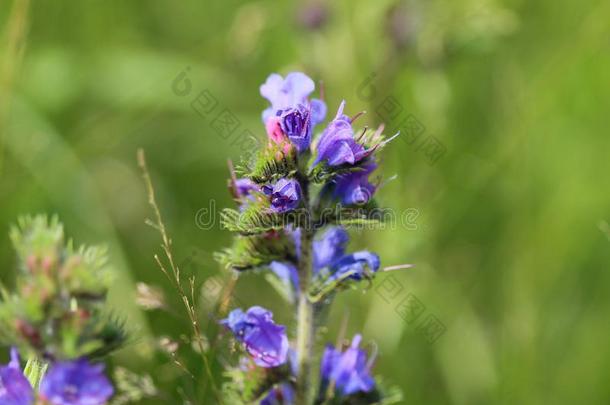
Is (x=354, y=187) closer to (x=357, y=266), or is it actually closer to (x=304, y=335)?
(x=357, y=266)

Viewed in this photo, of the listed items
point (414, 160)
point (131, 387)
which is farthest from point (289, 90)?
point (414, 160)

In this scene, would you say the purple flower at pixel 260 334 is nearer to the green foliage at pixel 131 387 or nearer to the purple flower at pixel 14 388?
the green foliage at pixel 131 387

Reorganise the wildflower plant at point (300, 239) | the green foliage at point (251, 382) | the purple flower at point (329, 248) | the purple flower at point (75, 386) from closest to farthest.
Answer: the purple flower at point (75, 386)
the wildflower plant at point (300, 239)
the green foliage at point (251, 382)
the purple flower at point (329, 248)

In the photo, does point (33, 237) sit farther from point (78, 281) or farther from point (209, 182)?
point (209, 182)

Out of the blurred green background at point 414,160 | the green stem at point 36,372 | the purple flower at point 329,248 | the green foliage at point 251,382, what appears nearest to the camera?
the green stem at point 36,372

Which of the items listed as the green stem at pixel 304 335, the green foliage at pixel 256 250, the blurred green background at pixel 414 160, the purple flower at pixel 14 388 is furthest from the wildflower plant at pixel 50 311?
the blurred green background at pixel 414 160

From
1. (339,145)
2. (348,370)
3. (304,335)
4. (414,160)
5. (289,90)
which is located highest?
(414,160)
